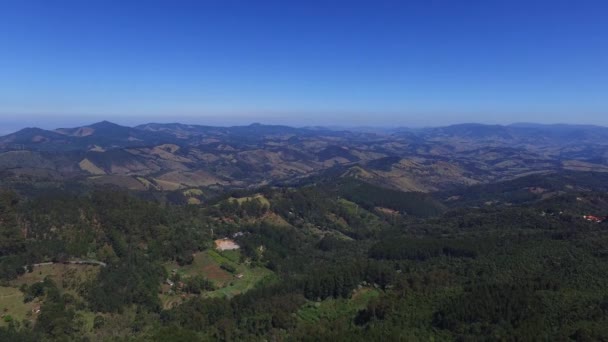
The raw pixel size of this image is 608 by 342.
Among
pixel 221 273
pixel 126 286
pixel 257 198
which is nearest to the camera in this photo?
→ pixel 126 286

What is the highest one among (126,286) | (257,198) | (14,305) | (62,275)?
(257,198)

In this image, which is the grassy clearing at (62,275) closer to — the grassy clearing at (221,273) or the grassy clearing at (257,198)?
the grassy clearing at (221,273)

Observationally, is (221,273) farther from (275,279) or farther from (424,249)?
(424,249)

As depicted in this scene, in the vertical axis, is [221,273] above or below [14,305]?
below

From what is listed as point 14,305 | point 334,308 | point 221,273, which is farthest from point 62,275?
point 334,308

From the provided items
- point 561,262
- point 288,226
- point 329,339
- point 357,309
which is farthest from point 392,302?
point 288,226

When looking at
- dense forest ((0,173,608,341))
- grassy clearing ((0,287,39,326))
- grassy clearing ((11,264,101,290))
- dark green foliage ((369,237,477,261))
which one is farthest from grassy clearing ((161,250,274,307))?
dark green foliage ((369,237,477,261))

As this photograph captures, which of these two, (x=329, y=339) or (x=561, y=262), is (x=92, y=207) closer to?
(x=329, y=339)

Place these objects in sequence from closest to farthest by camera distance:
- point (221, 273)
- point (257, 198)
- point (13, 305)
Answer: point (13, 305) < point (221, 273) < point (257, 198)
